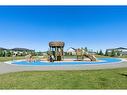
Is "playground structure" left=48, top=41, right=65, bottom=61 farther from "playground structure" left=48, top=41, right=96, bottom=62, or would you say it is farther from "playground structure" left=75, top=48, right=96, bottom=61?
"playground structure" left=75, top=48, right=96, bottom=61

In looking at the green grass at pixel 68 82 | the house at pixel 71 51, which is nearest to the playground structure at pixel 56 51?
the house at pixel 71 51

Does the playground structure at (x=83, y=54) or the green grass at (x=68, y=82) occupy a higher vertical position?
the playground structure at (x=83, y=54)

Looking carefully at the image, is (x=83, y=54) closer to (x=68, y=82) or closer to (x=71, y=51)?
(x=71, y=51)

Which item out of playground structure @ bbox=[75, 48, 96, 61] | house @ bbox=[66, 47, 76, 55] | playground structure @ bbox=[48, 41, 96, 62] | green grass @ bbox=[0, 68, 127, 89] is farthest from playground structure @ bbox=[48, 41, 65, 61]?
green grass @ bbox=[0, 68, 127, 89]

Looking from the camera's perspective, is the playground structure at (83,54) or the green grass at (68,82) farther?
the playground structure at (83,54)

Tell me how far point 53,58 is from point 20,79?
908 cm

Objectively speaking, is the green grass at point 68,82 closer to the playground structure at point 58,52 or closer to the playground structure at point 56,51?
the playground structure at point 58,52

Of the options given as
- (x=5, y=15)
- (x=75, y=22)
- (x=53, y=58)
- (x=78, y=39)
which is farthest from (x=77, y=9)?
(x=53, y=58)

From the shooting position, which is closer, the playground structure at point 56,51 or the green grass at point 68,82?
the green grass at point 68,82

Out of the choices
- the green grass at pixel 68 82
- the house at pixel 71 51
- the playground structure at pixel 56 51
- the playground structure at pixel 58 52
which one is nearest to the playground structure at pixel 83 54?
the playground structure at pixel 58 52

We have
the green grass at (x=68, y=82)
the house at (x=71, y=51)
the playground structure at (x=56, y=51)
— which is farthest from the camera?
the playground structure at (x=56, y=51)

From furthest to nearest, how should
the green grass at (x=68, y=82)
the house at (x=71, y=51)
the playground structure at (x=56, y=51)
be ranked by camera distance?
the playground structure at (x=56, y=51) < the house at (x=71, y=51) < the green grass at (x=68, y=82)

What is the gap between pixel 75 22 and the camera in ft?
43.7

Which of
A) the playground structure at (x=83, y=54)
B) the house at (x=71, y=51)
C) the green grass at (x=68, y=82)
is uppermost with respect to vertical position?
the house at (x=71, y=51)
